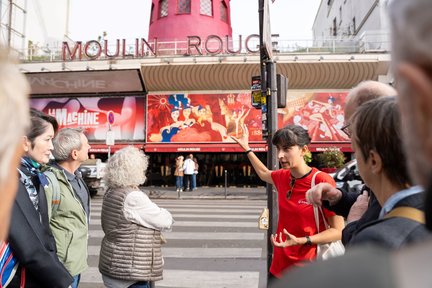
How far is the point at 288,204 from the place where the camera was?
2996 millimetres

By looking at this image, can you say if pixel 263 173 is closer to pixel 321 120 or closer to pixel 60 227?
pixel 60 227

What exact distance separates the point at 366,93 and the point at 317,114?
18883 millimetres

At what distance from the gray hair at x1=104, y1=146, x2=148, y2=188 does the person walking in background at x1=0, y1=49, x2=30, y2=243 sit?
2.34 metres

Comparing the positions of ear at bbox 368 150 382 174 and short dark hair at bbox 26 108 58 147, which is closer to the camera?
ear at bbox 368 150 382 174

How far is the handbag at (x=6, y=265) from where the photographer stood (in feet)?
6.86

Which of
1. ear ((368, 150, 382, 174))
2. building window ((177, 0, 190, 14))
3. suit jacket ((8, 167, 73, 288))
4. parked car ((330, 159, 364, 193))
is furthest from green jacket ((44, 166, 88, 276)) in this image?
building window ((177, 0, 190, 14))

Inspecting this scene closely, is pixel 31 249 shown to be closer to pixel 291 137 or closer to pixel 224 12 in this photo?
pixel 291 137

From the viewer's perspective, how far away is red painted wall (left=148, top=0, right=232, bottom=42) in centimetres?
2356

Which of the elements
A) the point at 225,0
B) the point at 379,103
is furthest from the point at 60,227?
the point at 225,0

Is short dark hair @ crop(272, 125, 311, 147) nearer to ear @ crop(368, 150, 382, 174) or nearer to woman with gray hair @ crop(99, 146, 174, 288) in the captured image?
woman with gray hair @ crop(99, 146, 174, 288)

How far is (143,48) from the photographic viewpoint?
20750mm

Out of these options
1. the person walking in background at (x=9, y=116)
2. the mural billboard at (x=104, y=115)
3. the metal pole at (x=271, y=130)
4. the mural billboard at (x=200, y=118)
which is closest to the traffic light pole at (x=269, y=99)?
the metal pole at (x=271, y=130)

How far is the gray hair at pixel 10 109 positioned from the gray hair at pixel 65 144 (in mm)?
2668

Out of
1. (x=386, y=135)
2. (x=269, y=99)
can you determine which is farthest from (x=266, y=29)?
(x=386, y=135)
